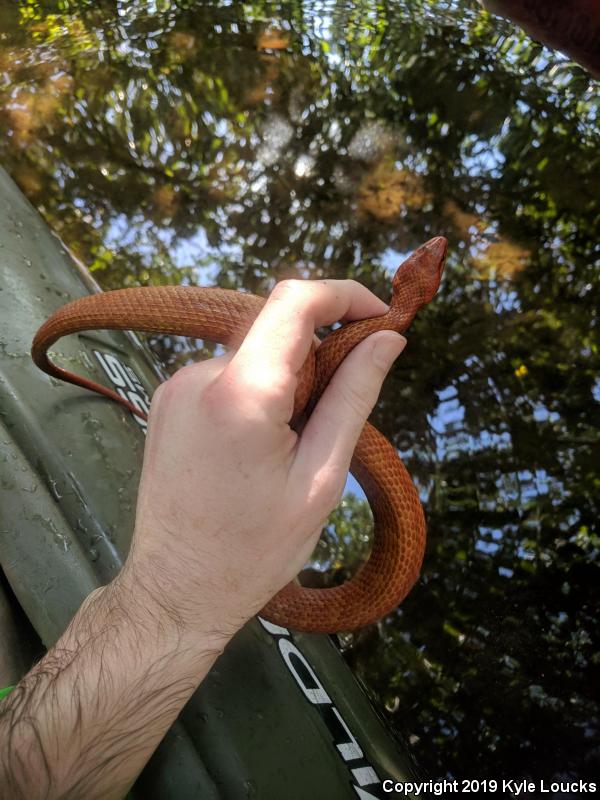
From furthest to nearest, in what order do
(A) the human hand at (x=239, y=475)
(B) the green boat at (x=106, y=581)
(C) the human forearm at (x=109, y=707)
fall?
(B) the green boat at (x=106, y=581) → (C) the human forearm at (x=109, y=707) → (A) the human hand at (x=239, y=475)

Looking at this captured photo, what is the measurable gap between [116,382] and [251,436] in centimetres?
128

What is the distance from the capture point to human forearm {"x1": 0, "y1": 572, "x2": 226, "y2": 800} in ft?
3.57

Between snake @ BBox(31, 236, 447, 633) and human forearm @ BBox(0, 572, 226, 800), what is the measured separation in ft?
1.60

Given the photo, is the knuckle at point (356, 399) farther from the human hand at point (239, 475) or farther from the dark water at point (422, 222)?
the dark water at point (422, 222)

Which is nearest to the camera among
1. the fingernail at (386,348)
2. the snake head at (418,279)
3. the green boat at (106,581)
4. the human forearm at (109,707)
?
the human forearm at (109,707)

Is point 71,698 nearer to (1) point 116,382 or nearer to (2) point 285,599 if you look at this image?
(2) point 285,599

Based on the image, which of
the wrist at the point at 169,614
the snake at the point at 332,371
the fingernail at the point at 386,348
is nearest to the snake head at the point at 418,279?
the snake at the point at 332,371

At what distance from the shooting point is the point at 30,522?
1.53 m

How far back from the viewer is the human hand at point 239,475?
3.19 ft

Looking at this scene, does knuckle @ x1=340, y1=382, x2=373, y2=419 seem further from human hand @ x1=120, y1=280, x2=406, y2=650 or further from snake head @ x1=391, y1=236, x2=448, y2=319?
snake head @ x1=391, y1=236, x2=448, y2=319

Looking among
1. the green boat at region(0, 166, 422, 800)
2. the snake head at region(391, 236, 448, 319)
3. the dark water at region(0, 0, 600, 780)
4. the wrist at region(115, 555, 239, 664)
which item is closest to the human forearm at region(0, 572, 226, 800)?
the wrist at region(115, 555, 239, 664)

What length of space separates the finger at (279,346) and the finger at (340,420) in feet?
0.30

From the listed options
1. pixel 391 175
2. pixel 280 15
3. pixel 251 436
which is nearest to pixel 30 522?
pixel 251 436

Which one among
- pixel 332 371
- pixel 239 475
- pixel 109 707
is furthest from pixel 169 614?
pixel 332 371
